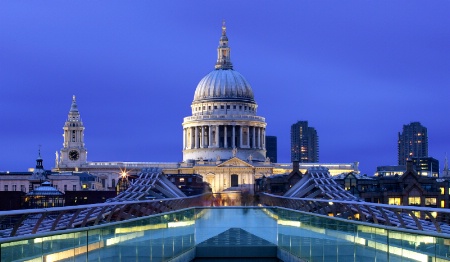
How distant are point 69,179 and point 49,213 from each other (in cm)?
15326

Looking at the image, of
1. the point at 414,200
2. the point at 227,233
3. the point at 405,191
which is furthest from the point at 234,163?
the point at 227,233

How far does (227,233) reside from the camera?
25.6 meters

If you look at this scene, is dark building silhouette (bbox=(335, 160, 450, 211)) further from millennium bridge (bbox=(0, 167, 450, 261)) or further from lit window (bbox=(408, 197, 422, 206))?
millennium bridge (bbox=(0, 167, 450, 261))

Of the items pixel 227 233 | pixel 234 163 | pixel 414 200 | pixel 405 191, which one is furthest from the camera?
pixel 234 163

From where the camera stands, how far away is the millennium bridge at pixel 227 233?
13.6 metres

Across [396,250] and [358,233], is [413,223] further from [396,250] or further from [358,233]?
[396,250]

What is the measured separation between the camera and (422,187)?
4114 inches

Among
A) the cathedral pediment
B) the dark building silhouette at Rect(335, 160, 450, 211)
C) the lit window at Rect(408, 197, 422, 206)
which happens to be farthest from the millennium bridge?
the cathedral pediment

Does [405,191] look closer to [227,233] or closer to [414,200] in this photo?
[414,200]

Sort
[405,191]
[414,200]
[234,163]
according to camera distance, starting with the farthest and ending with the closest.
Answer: [234,163] → [414,200] → [405,191]

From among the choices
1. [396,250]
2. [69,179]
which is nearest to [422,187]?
[69,179]

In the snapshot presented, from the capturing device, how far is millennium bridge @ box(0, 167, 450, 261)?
1357cm

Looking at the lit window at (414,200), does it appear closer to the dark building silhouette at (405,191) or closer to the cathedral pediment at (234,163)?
the dark building silhouette at (405,191)

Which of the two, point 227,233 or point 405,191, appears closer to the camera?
point 227,233
